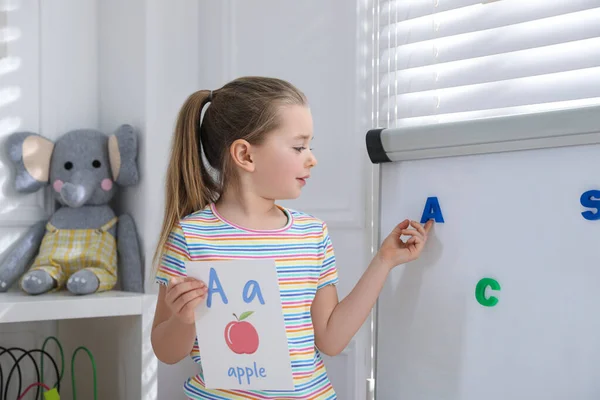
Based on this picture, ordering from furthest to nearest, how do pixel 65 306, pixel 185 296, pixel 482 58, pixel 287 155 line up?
pixel 65 306 → pixel 482 58 → pixel 287 155 → pixel 185 296

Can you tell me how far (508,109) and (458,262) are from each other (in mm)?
310

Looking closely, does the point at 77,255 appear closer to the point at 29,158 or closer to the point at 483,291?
the point at 29,158

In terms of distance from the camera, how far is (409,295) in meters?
1.20

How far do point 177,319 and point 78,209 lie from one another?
82 cm

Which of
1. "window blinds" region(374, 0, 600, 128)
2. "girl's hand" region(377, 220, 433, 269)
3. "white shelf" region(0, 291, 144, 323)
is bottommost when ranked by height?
"white shelf" region(0, 291, 144, 323)

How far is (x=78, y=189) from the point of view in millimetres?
1791

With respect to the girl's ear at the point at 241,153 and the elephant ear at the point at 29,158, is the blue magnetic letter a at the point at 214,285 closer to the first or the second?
the girl's ear at the point at 241,153

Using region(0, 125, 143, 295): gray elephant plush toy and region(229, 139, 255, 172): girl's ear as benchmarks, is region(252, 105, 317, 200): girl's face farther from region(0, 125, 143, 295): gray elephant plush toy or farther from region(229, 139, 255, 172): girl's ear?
region(0, 125, 143, 295): gray elephant plush toy

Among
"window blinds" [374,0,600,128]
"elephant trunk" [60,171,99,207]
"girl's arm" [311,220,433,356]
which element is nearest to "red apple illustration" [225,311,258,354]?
"girl's arm" [311,220,433,356]

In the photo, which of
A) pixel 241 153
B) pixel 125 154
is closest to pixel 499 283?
pixel 241 153

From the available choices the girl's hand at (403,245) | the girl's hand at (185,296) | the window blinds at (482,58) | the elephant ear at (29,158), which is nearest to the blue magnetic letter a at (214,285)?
the girl's hand at (185,296)

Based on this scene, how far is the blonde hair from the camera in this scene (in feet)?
3.80

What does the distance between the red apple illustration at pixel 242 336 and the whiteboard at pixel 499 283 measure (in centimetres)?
28

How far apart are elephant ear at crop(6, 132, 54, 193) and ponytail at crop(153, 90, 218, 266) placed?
716mm
